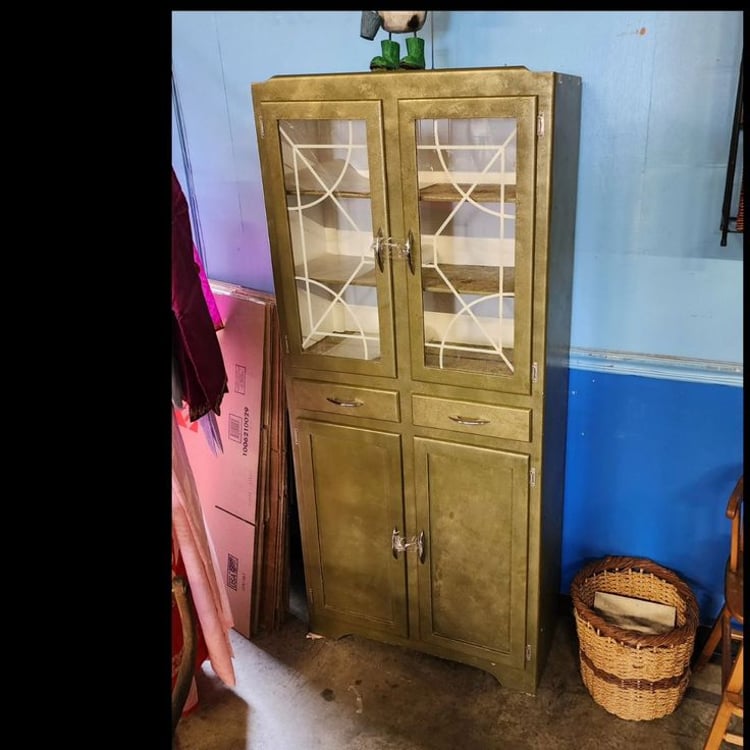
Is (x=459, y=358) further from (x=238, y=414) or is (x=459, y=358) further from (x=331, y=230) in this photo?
(x=238, y=414)

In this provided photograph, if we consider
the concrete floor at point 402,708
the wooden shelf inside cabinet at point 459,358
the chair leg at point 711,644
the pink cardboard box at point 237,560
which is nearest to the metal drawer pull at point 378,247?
the wooden shelf inside cabinet at point 459,358

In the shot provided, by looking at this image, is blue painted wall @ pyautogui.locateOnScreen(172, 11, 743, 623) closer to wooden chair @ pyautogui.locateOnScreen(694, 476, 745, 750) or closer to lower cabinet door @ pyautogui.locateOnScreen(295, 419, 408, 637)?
wooden chair @ pyautogui.locateOnScreen(694, 476, 745, 750)

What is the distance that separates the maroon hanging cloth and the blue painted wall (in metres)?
0.63

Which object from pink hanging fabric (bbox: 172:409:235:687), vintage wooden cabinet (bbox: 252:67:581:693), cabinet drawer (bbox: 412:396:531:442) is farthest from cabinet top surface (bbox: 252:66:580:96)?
pink hanging fabric (bbox: 172:409:235:687)

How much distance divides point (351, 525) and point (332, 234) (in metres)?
0.95

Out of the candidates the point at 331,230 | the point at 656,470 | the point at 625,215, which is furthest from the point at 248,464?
the point at 625,215

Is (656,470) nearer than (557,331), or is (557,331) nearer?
(557,331)

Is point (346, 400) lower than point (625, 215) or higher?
lower

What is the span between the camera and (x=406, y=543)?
2.31 metres

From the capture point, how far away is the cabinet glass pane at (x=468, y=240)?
1.86 m

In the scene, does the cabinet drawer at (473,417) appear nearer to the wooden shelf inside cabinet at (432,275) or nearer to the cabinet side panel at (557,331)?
the cabinet side panel at (557,331)

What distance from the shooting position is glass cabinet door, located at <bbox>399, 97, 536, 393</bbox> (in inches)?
70.6
